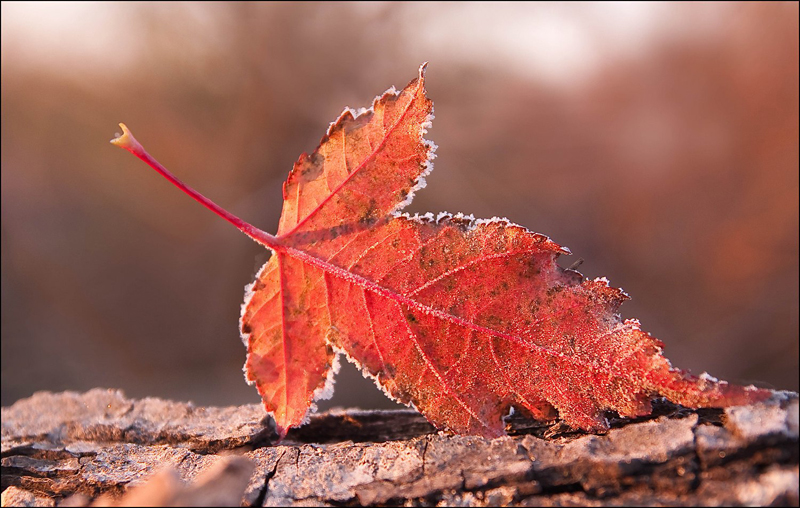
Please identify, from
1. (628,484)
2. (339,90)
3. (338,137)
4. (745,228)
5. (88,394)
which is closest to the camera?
(628,484)

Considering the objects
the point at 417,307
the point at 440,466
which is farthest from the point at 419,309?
the point at 440,466

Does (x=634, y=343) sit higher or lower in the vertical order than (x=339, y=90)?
lower

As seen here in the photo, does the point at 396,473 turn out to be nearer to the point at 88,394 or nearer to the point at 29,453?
the point at 29,453

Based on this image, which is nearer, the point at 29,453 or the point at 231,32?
the point at 29,453

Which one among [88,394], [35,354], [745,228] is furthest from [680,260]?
[35,354]

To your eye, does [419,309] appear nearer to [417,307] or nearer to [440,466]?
[417,307]
